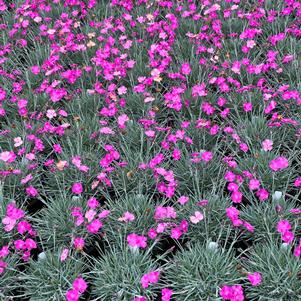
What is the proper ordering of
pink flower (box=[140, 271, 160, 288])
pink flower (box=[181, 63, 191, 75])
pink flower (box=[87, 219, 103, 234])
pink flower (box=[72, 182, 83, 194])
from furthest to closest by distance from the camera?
pink flower (box=[181, 63, 191, 75]) < pink flower (box=[72, 182, 83, 194]) < pink flower (box=[87, 219, 103, 234]) < pink flower (box=[140, 271, 160, 288])

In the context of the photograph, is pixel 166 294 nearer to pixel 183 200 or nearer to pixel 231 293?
pixel 231 293

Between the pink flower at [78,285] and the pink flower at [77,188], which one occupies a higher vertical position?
the pink flower at [77,188]

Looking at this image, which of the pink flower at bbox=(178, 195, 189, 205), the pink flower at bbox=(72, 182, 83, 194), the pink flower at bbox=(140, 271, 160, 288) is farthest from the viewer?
the pink flower at bbox=(72, 182, 83, 194)

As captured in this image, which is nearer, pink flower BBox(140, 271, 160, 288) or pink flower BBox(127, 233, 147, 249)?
pink flower BBox(140, 271, 160, 288)

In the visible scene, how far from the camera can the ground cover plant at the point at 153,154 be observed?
2079 millimetres

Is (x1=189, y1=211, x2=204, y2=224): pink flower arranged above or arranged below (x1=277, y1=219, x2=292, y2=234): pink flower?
below

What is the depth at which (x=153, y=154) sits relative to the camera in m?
2.75

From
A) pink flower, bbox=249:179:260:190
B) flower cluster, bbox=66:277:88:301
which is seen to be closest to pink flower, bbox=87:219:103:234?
flower cluster, bbox=66:277:88:301

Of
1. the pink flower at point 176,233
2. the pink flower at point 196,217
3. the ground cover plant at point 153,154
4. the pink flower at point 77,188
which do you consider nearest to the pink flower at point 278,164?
the ground cover plant at point 153,154

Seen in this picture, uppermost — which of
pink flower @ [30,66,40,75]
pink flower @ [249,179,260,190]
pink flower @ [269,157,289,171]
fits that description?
pink flower @ [30,66,40,75]

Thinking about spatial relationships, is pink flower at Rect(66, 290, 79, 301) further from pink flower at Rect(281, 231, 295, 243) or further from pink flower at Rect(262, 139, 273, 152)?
pink flower at Rect(262, 139, 273, 152)

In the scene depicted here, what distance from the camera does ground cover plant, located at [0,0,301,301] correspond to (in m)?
2.08

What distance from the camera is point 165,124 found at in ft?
10.0

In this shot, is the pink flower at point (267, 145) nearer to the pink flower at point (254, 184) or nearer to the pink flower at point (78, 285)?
the pink flower at point (254, 184)
